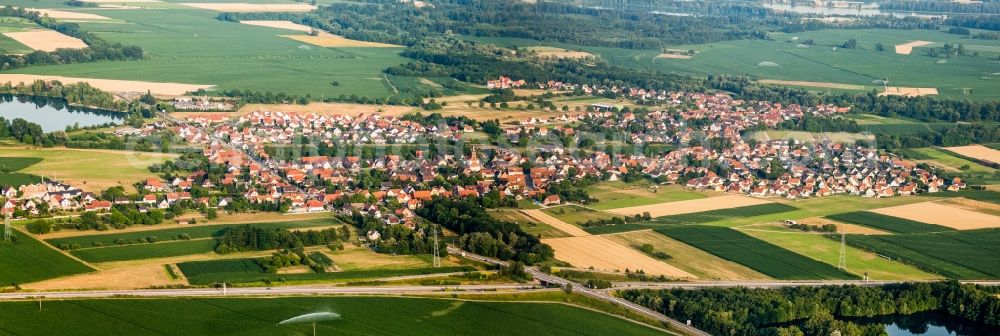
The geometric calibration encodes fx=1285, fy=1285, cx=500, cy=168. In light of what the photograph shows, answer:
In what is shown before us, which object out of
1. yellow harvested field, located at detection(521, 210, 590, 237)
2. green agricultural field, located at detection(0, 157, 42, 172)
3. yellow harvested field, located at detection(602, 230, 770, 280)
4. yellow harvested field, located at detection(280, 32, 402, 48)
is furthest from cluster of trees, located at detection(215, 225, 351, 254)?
yellow harvested field, located at detection(280, 32, 402, 48)

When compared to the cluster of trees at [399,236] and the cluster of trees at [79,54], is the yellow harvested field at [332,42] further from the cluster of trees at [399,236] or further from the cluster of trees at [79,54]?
the cluster of trees at [399,236]

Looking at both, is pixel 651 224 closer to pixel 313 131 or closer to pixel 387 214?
pixel 387 214

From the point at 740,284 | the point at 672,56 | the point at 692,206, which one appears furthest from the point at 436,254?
the point at 672,56

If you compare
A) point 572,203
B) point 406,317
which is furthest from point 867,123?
point 406,317

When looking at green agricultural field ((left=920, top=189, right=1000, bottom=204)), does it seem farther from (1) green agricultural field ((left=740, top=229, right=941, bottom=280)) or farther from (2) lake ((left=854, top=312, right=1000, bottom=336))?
(2) lake ((left=854, top=312, right=1000, bottom=336))

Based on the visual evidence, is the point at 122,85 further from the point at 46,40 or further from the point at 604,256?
the point at 604,256

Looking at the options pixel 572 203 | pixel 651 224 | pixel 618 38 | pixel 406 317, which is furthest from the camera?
pixel 618 38

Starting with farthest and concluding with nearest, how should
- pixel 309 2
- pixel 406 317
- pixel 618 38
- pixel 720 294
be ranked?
pixel 309 2
pixel 618 38
pixel 720 294
pixel 406 317
